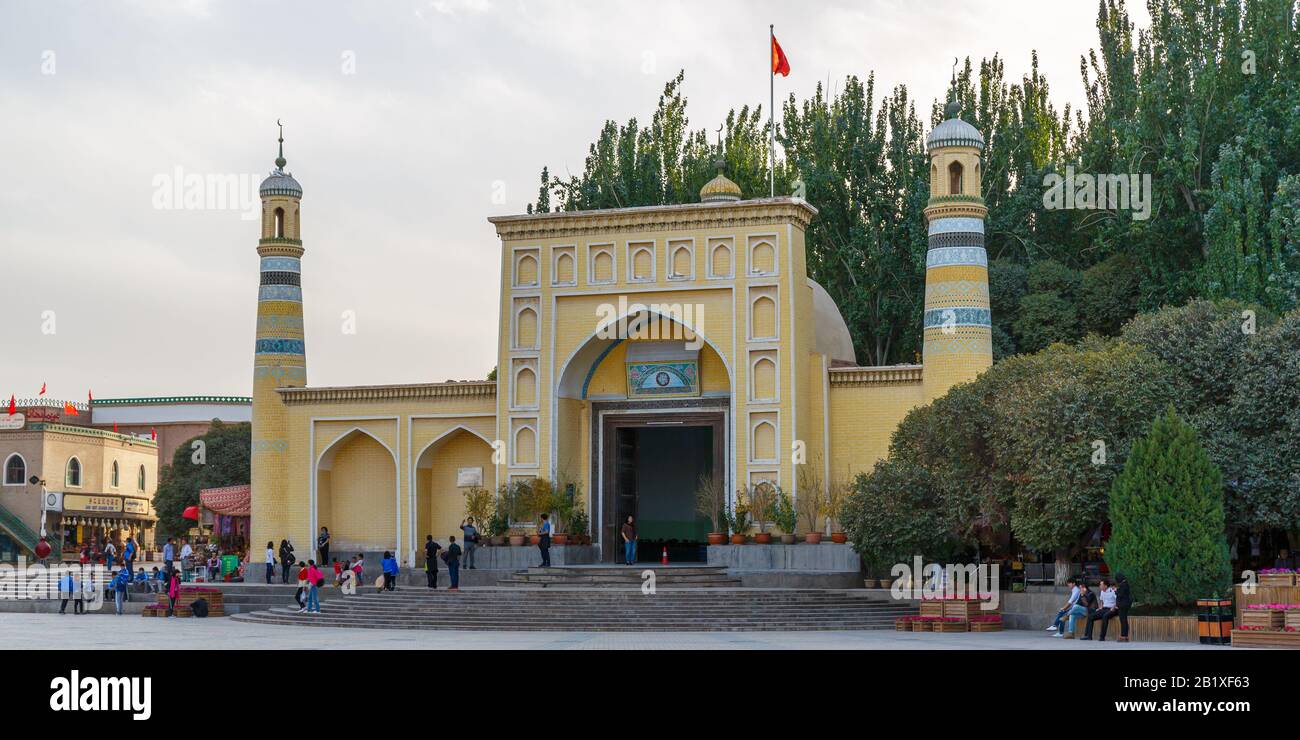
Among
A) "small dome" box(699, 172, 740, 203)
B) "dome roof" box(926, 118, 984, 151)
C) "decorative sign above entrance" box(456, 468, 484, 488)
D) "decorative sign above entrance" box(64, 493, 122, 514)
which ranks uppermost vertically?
"dome roof" box(926, 118, 984, 151)

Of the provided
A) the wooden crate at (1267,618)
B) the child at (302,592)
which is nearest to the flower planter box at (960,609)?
the wooden crate at (1267,618)

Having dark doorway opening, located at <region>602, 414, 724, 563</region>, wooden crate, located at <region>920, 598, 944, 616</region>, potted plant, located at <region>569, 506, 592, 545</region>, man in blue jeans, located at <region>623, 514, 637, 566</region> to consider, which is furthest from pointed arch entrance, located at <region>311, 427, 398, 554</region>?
wooden crate, located at <region>920, 598, 944, 616</region>

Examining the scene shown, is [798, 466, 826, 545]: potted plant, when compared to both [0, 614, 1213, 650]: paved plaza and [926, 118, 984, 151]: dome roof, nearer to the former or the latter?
[0, 614, 1213, 650]: paved plaza

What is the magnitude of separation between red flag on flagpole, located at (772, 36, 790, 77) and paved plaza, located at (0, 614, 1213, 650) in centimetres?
1179

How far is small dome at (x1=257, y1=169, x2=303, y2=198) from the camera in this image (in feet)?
97.2

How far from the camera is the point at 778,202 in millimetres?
26266

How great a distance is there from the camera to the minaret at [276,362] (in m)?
29.2

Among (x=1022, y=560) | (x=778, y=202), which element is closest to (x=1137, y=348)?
(x=1022, y=560)

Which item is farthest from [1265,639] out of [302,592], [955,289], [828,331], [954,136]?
[302,592]

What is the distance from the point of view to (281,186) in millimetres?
29656

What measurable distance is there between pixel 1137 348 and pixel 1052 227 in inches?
559
